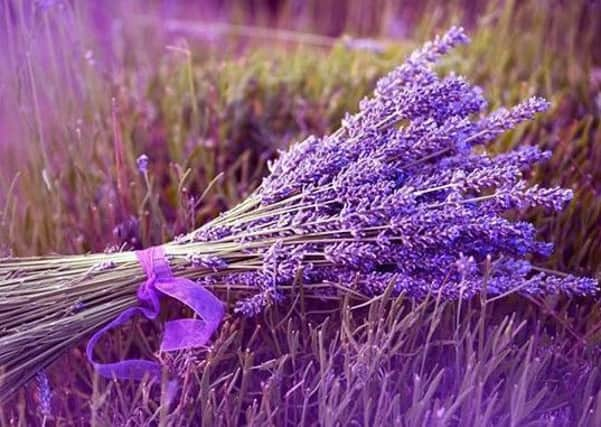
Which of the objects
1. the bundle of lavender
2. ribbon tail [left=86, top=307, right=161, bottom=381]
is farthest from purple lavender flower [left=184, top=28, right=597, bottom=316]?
ribbon tail [left=86, top=307, right=161, bottom=381]

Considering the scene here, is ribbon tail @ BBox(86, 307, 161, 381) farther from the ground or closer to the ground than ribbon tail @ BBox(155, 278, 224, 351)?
closer to the ground

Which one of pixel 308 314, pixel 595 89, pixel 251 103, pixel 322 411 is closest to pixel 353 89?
pixel 251 103

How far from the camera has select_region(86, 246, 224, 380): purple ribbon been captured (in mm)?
1031

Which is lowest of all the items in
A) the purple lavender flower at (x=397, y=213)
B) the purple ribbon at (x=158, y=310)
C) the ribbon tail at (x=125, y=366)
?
the ribbon tail at (x=125, y=366)

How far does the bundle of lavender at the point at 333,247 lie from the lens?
39.8 inches

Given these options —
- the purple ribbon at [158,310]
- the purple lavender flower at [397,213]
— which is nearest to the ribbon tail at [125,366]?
the purple ribbon at [158,310]

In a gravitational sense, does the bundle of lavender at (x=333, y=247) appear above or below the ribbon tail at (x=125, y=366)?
above

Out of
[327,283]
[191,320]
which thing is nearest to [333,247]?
[327,283]

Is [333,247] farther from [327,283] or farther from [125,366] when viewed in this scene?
[125,366]

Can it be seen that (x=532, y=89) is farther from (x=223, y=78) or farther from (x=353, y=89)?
(x=223, y=78)

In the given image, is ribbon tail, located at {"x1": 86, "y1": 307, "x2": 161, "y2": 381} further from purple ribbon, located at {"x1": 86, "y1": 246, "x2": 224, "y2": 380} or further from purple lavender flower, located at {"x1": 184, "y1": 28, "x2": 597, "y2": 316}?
purple lavender flower, located at {"x1": 184, "y1": 28, "x2": 597, "y2": 316}

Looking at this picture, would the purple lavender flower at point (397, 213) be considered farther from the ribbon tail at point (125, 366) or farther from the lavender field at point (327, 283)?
the ribbon tail at point (125, 366)

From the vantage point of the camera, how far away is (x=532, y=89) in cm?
174

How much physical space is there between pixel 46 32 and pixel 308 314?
686 millimetres
